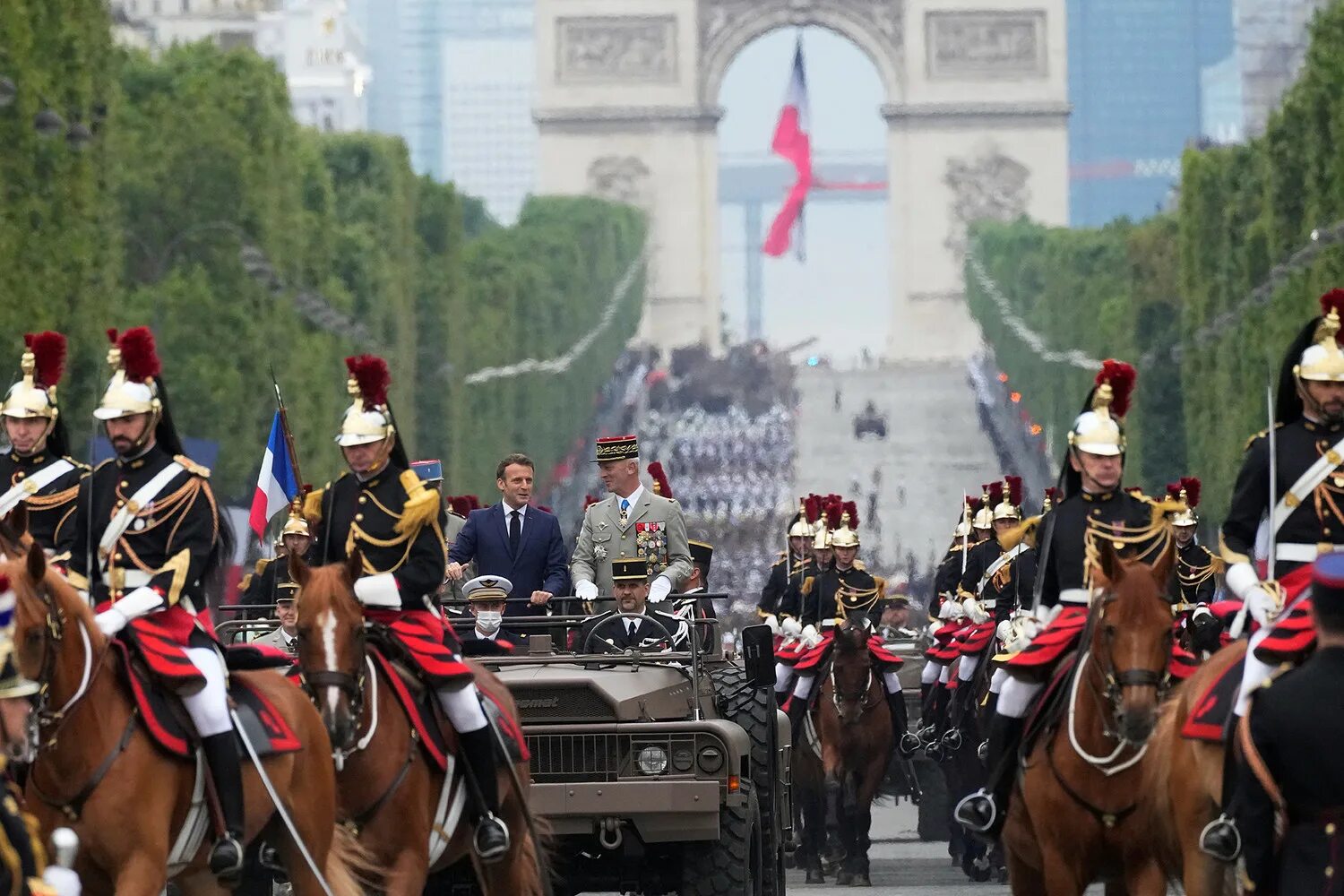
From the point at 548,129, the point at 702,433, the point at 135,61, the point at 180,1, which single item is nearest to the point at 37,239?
the point at 135,61

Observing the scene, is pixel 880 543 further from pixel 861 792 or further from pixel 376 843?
pixel 376 843

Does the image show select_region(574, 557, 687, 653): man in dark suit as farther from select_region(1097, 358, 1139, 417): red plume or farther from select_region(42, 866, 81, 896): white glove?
select_region(42, 866, 81, 896): white glove

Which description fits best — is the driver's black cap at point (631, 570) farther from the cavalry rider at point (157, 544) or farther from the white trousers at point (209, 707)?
the white trousers at point (209, 707)

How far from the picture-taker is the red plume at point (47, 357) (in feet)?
41.0

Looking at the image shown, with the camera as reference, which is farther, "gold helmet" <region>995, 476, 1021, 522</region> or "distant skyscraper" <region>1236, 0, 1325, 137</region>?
"distant skyscraper" <region>1236, 0, 1325, 137</region>

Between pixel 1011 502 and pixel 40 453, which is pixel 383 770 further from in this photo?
pixel 1011 502

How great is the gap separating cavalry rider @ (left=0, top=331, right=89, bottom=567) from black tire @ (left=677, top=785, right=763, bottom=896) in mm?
3268

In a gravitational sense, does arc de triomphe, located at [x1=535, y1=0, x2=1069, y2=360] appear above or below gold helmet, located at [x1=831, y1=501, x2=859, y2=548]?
above

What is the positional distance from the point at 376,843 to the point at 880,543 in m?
67.8

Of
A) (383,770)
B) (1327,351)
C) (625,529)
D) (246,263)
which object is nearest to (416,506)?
(383,770)

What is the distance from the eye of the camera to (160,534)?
11555 millimetres

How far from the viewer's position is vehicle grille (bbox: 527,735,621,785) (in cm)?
1421

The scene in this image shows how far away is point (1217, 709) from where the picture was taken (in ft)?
36.2

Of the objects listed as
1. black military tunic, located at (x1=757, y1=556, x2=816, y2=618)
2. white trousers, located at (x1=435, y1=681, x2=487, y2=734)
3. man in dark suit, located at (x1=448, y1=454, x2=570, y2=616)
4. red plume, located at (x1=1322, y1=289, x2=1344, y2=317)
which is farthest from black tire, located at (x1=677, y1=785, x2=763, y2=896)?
black military tunic, located at (x1=757, y1=556, x2=816, y2=618)
